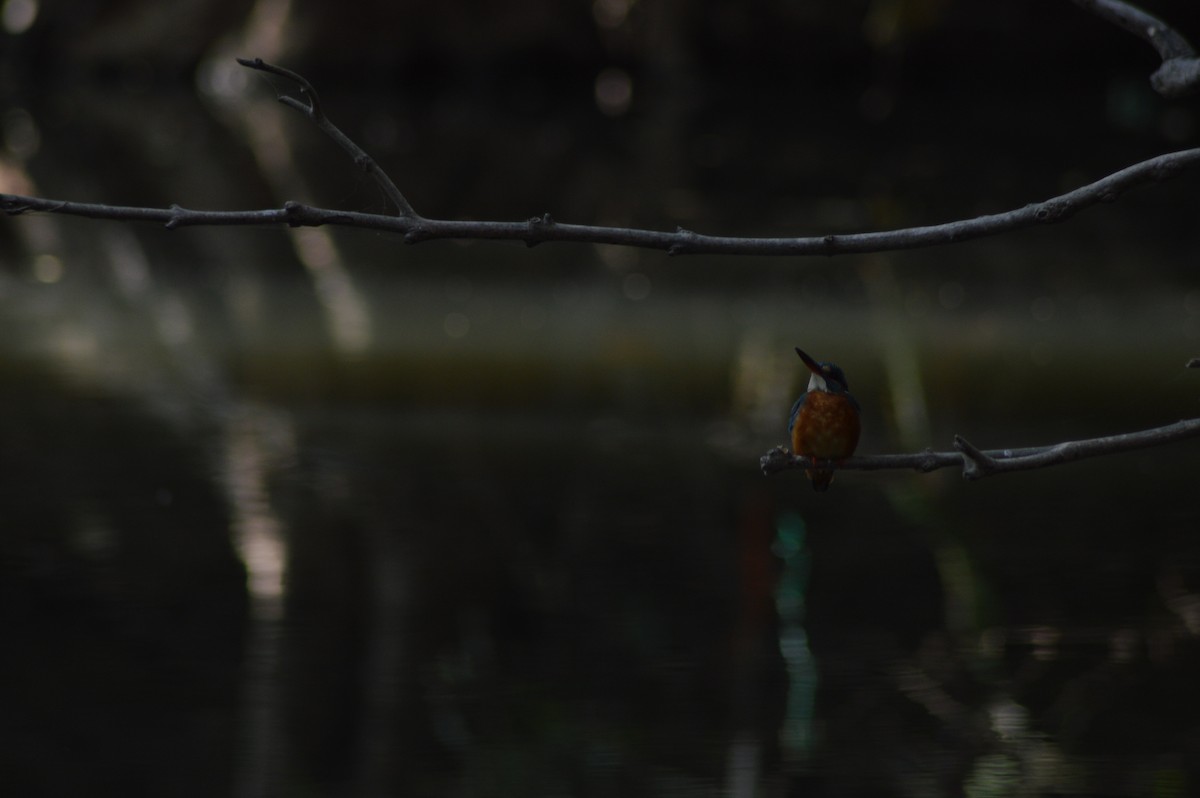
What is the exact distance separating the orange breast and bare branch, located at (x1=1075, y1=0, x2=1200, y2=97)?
1.83 feet

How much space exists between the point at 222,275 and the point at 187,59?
1183 cm

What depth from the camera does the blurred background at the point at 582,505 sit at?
300 cm

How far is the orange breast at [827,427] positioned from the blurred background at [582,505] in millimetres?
797

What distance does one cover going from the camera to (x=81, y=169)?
10.3 m

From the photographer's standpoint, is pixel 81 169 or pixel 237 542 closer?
pixel 237 542

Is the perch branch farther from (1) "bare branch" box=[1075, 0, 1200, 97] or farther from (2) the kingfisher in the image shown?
(2) the kingfisher

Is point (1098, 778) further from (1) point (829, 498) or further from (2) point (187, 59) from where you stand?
(2) point (187, 59)

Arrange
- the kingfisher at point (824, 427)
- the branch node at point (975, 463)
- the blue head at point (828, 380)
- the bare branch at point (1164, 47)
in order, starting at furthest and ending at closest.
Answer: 1. the blue head at point (828, 380)
2. the kingfisher at point (824, 427)
3. the bare branch at point (1164, 47)
4. the branch node at point (975, 463)

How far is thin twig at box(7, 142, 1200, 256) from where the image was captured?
5.89ft

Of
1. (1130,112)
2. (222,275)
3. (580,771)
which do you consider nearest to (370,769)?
(580,771)

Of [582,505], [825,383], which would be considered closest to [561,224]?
[825,383]

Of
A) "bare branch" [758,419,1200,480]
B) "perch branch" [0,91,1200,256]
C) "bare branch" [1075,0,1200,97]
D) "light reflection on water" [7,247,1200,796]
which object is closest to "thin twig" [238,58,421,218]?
"perch branch" [0,91,1200,256]

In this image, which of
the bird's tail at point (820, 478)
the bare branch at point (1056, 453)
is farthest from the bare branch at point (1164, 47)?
the bird's tail at point (820, 478)

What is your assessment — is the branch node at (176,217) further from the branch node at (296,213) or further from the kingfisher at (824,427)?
the kingfisher at (824,427)
